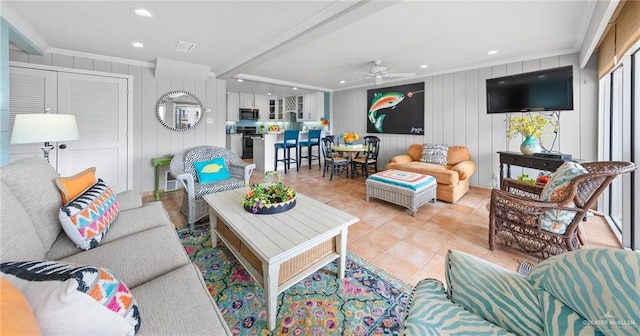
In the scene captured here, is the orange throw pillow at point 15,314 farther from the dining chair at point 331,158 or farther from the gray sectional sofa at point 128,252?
the dining chair at point 331,158

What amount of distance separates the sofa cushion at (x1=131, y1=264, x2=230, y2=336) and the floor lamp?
2158 mm

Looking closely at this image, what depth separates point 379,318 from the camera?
1.49 m

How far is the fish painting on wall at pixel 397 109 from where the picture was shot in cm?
532

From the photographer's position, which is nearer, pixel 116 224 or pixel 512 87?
pixel 116 224

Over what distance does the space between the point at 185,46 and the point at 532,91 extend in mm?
5049

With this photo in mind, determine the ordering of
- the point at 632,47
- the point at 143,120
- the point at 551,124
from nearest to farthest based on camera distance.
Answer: the point at 632,47, the point at 551,124, the point at 143,120

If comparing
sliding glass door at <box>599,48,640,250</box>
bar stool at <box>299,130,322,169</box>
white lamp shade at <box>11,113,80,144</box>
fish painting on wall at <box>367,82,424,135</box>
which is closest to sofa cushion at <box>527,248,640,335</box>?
sliding glass door at <box>599,48,640,250</box>

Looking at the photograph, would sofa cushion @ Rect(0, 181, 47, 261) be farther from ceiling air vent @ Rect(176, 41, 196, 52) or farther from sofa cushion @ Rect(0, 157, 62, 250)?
ceiling air vent @ Rect(176, 41, 196, 52)

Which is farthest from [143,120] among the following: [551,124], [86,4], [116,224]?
[551,124]

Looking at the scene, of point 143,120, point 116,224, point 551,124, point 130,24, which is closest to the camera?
point 116,224

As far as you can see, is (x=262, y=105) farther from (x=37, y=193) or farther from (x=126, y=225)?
(x=37, y=193)

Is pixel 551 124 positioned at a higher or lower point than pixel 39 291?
higher

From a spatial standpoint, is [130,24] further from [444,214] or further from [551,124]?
[551,124]

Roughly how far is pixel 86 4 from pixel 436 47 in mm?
3915
